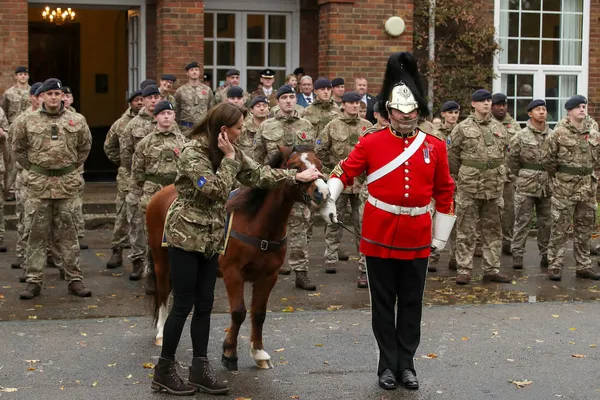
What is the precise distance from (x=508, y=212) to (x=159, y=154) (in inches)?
201

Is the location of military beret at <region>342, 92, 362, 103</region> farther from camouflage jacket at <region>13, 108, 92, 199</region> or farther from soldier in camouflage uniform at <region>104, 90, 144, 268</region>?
camouflage jacket at <region>13, 108, 92, 199</region>

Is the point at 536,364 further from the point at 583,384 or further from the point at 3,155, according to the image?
the point at 3,155

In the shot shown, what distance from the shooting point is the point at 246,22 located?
1753 centimetres

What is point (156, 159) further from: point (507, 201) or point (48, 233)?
point (507, 201)

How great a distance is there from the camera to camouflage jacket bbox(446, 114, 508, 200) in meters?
11.8

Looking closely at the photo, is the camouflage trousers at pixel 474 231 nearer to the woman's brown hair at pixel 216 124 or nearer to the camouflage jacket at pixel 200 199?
the camouflage jacket at pixel 200 199

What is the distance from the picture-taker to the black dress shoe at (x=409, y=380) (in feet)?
24.0

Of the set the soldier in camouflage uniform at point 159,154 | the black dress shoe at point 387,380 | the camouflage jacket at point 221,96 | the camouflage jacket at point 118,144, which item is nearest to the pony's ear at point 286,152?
the black dress shoe at point 387,380

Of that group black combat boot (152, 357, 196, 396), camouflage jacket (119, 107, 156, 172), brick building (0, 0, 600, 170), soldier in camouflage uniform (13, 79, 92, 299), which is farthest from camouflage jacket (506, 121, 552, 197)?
black combat boot (152, 357, 196, 396)

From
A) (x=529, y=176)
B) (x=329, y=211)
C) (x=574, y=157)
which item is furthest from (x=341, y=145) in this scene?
(x=329, y=211)

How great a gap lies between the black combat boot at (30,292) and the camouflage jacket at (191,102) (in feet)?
18.0

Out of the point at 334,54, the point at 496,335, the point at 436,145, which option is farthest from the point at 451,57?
the point at 436,145

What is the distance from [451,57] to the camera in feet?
59.8

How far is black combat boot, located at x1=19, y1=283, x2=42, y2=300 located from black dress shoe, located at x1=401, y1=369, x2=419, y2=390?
4.50 metres
